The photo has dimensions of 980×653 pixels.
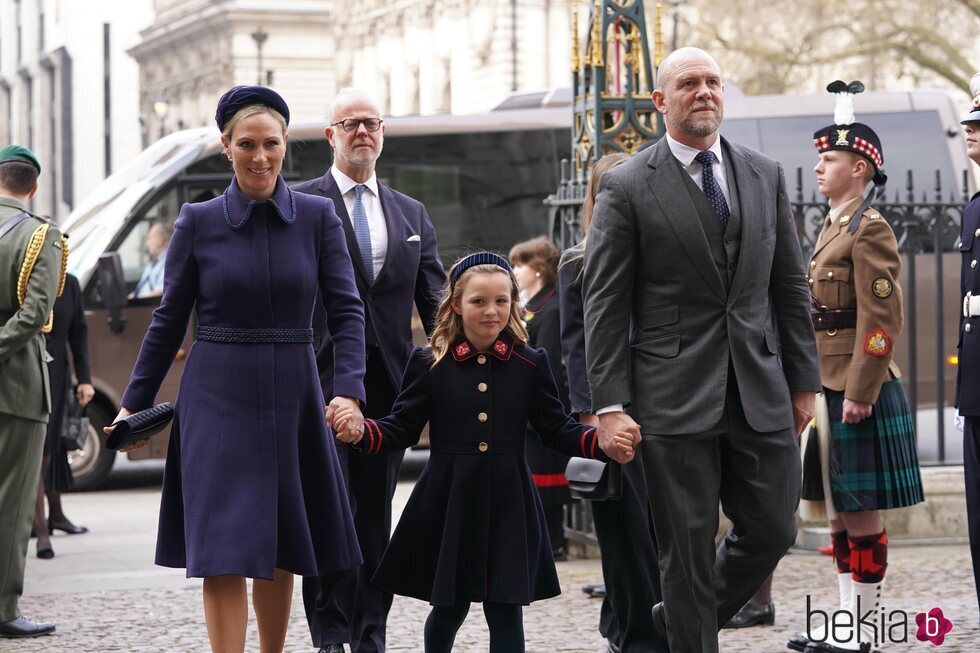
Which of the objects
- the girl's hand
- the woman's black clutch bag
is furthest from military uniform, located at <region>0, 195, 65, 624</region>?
the girl's hand

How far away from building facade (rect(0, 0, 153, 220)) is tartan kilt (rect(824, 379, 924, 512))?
53.2 metres

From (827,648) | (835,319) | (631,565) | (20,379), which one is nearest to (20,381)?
(20,379)

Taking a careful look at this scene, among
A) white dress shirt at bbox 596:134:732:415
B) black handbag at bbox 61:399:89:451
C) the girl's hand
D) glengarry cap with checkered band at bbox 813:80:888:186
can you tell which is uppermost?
glengarry cap with checkered band at bbox 813:80:888:186

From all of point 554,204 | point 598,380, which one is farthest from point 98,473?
point 598,380

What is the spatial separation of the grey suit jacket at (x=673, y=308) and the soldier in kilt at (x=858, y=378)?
46.4 inches

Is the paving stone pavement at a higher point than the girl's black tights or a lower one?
lower

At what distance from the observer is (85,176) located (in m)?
67.6

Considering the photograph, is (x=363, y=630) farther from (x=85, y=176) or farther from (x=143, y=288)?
(x=85, y=176)

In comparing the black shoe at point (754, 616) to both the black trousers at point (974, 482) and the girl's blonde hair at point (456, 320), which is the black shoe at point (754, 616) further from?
the girl's blonde hair at point (456, 320)

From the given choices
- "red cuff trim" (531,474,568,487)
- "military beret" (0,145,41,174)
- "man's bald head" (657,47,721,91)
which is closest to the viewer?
"man's bald head" (657,47,721,91)

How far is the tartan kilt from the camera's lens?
645 centimetres

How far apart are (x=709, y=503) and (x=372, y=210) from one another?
1926 mm

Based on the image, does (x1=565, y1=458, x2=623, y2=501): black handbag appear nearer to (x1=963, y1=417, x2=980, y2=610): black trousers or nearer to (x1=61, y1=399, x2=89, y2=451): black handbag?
(x1=963, y1=417, x2=980, y2=610): black trousers

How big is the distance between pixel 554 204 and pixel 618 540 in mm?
2836
